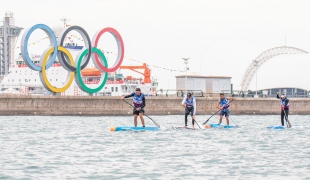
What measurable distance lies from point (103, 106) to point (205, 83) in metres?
32.8

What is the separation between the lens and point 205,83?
343 feet

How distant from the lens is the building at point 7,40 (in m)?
136

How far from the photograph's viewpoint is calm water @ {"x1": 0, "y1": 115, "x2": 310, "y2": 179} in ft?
69.8

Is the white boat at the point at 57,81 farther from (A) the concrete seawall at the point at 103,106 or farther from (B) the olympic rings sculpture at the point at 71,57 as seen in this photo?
(B) the olympic rings sculpture at the point at 71,57

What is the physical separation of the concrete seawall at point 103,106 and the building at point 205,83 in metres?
16.7

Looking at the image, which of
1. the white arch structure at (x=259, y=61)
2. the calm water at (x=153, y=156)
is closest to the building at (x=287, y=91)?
the white arch structure at (x=259, y=61)

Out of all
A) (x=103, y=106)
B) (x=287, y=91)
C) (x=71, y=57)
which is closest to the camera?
(x=71, y=57)

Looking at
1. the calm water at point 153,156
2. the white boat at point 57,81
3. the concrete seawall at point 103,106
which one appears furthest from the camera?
the white boat at point 57,81

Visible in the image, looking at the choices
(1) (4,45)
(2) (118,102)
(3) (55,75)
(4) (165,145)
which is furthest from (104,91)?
(4) (165,145)

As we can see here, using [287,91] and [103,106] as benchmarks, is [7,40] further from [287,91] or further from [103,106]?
[103,106]

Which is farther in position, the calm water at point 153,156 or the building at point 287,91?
the building at point 287,91

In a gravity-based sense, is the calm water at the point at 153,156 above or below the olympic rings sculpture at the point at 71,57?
below

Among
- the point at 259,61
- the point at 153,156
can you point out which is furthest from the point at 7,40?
the point at 153,156

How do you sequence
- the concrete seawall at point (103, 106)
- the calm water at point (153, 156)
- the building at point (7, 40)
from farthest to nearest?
the building at point (7, 40), the concrete seawall at point (103, 106), the calm water at point (153, 156)
